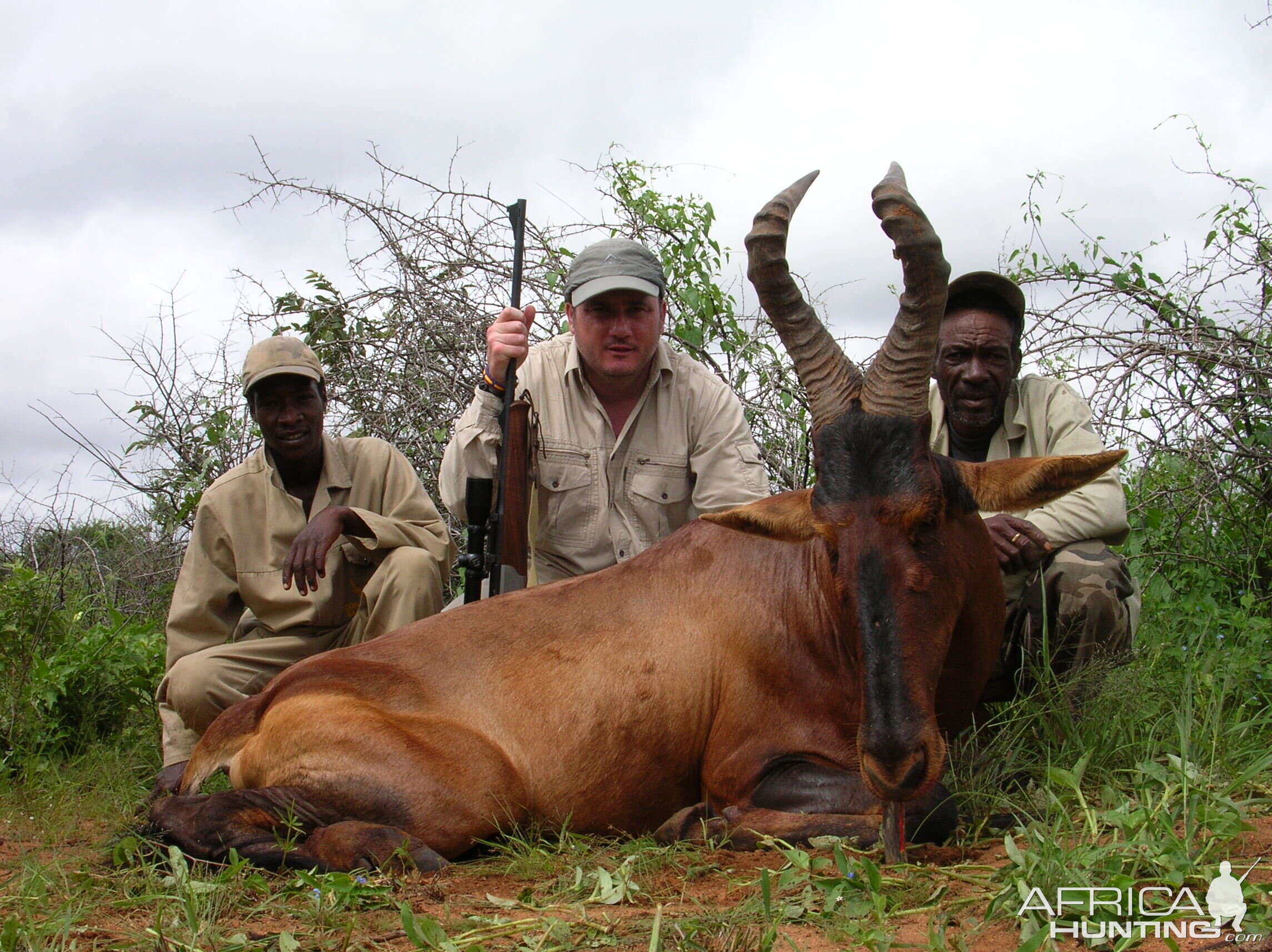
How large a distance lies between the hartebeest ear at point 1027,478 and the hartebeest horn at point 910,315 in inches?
13.2

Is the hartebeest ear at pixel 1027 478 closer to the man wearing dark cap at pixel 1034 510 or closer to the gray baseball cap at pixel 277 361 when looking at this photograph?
the man wearing dark cap at pixel 1034 510

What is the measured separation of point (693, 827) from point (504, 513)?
2343 mm

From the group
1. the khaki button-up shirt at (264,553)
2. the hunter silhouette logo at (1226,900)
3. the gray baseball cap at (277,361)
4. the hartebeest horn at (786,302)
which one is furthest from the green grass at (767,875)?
the gray baseball cap at (277,361)

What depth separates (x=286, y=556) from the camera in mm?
6254

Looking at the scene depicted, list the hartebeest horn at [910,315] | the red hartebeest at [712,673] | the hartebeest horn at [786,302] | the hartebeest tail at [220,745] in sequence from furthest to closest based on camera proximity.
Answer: the hartebeest tail at [220,745] → the hartebeest horn at [786,302] → the hartebeest horn at [910,315] → the red hartebeest at [712,673]

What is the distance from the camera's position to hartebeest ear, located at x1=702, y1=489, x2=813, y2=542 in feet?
14.0

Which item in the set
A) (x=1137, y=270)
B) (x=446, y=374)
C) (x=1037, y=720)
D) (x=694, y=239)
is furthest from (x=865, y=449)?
(x=446, y=374)

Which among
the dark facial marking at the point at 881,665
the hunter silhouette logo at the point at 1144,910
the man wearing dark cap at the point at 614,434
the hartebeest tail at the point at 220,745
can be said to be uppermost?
the man wearing dark cap at the point at 614,434

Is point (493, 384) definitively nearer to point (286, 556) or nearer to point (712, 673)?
point (286, 556)

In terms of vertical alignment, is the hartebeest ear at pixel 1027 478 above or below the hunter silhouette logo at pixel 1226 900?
above

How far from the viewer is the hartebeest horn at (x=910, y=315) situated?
13.6 ft

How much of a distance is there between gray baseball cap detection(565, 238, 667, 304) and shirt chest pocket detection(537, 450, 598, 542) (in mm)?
964

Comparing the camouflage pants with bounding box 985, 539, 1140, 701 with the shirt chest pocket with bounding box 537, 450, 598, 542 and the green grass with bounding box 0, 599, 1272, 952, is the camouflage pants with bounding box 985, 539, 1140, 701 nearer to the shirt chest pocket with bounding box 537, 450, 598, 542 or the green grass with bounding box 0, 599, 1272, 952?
the green grass with bounding box 0, 599, 1272, 952

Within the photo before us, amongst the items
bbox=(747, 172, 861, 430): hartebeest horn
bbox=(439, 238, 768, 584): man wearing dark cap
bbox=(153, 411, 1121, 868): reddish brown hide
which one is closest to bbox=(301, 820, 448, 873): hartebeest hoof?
bbox=(153, 411, 1121, 868): reddish brown hide
